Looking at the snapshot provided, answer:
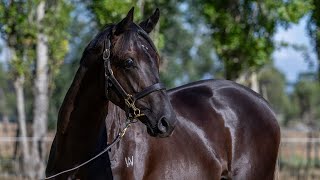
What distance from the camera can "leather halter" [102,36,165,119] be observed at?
12.5 ft

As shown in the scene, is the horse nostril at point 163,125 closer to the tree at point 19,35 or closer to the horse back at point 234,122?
the horse back at point 234,122

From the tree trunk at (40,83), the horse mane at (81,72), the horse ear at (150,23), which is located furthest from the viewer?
the tree trunk at (40,83)

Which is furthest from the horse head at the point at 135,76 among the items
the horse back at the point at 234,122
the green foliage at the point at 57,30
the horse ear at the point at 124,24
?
the green foliage at the point at 57,30

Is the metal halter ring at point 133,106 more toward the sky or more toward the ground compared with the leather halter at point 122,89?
more toward the ground

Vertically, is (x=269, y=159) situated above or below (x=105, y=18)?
below

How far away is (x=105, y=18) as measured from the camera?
36.1ft

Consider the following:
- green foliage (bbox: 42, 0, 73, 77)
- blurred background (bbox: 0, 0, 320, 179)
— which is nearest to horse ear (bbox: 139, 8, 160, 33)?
blurred background (bbox: 0, 0, 320, 179)

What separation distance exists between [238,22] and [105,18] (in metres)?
3.04

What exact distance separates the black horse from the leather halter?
4 cm

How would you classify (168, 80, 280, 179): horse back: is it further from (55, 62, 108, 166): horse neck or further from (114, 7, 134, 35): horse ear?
(114, 7, 134, 35): horse ear

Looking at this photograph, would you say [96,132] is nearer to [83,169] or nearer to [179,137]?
[83,169]

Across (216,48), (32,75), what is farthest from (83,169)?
(32,75)

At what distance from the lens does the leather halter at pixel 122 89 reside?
3818 mm

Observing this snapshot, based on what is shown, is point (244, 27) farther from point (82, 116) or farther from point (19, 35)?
point (82, 116)
